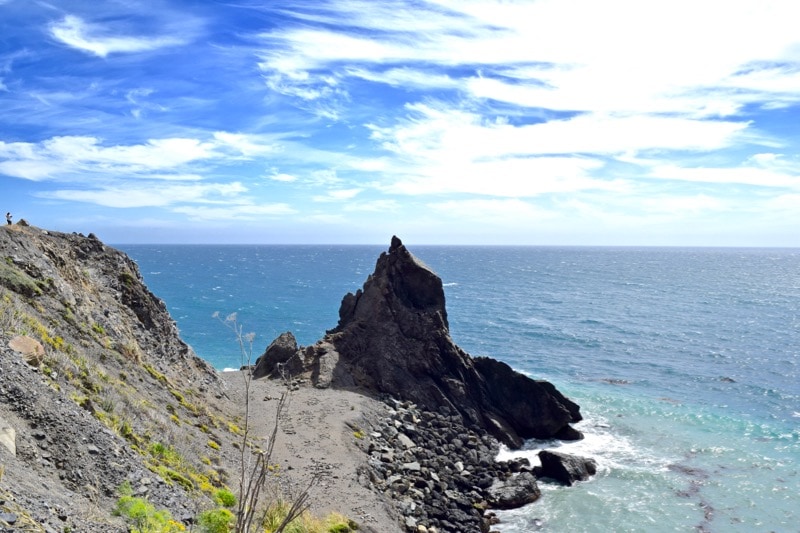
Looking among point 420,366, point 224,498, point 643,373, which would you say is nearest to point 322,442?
point 224,498

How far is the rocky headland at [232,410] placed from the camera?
59.0ft

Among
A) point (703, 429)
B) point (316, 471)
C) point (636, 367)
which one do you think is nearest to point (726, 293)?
point (636, 367)

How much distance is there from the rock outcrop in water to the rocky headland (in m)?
0.13

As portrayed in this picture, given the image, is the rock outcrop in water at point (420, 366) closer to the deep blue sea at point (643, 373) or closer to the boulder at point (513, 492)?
the deep blue sea at point (643, 373)

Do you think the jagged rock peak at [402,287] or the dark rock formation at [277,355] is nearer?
the jagged rock peak at [402,287]

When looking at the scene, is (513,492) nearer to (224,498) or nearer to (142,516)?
(224,498)

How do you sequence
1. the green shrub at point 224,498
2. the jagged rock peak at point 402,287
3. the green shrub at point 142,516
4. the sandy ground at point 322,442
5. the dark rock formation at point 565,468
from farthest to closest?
the jagged rock peak at point 402,287, the dark rock formation at point 565,468, the sandy ground at point 322,442, the green shrub at point 224,498, the green shrub at point 142,516

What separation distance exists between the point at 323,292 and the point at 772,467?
10976cm

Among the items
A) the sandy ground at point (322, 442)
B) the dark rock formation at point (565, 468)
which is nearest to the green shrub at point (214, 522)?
the sandy ground at point (322, 442)

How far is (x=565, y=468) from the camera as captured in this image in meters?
38.0

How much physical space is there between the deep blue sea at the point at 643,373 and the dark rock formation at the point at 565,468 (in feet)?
2.46

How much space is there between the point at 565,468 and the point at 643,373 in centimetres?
3305

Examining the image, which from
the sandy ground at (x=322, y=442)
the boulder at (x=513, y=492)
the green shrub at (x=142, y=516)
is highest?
the green shrub at (x=142, y=516)

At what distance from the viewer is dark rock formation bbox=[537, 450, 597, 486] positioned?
38.0 m
